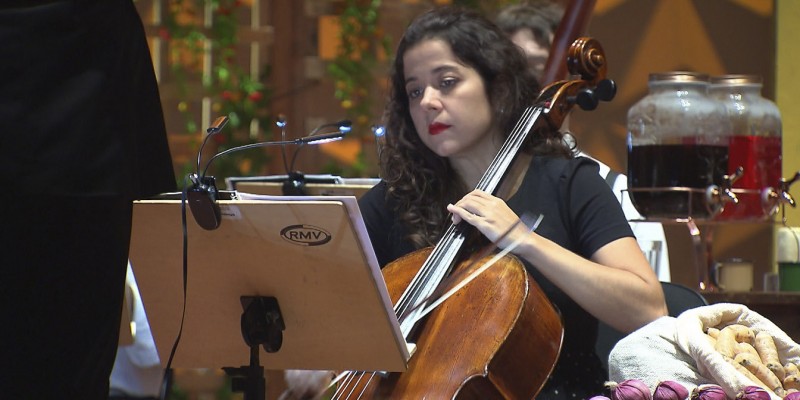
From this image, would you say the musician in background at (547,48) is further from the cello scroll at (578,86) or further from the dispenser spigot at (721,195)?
the cello scroll at (578,86)

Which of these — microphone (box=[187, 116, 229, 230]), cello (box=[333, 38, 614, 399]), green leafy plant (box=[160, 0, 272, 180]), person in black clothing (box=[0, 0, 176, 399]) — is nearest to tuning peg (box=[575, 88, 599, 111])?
cello (box=[333, 38, 614, 399])

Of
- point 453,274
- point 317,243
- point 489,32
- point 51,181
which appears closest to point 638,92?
point 489,32

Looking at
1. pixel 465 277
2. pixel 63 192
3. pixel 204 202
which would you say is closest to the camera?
pixel 63 192

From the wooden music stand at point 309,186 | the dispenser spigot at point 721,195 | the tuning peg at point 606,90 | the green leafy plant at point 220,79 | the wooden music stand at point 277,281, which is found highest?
Result: the tuning peg at point 606,90

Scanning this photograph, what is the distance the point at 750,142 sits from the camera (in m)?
2.62

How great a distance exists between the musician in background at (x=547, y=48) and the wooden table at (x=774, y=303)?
1.32 ft

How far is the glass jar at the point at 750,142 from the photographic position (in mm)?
2580

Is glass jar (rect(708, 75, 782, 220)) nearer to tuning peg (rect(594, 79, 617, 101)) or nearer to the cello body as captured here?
tuning peg (rect(594, 79, 617, 101))

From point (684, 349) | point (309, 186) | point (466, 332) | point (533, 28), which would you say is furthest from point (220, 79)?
point (684, 349)

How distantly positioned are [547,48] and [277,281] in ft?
4.87

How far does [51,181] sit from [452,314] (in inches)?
35.0

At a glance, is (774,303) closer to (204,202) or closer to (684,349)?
(684,349)

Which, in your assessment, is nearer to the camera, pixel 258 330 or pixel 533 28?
pixel 258 330

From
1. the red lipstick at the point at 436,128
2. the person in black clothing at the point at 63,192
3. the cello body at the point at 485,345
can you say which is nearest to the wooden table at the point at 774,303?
the cello body at the point at 485,345
